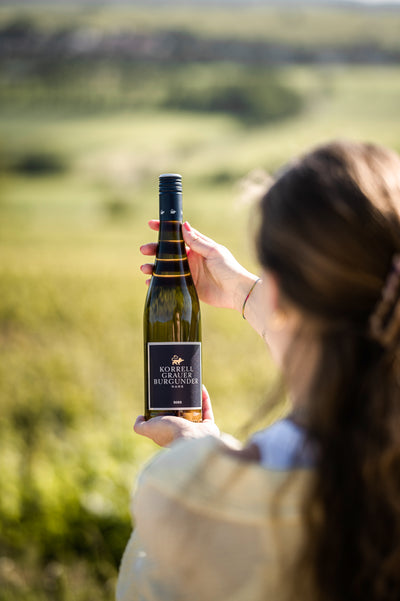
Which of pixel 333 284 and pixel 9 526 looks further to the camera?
pixel 9 526

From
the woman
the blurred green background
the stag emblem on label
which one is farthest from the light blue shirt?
the blurred green background

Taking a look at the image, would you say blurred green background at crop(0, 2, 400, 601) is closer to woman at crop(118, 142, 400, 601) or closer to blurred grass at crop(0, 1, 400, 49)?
blurred grass at crop(0, 1, 400, 49)

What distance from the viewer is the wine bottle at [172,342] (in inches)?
67.2

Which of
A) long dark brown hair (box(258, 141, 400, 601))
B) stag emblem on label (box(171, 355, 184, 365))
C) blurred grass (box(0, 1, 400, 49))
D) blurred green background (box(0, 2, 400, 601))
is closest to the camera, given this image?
long dark brown hair (box(258, 141, 400, 601))

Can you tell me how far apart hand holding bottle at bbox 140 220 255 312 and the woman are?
0.87 metres

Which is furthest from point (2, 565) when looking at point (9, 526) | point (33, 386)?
point (33, 386)

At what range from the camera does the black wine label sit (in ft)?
5.58

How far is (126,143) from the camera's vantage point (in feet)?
69.3

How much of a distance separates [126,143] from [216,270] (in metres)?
20.1

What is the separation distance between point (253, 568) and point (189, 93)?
2219 centimetres

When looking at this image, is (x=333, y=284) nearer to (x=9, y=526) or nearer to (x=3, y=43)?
(x=9, y=526)

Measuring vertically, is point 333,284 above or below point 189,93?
below

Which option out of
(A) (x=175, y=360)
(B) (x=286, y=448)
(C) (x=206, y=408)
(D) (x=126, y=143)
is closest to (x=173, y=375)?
(A) (x=175, y=360)

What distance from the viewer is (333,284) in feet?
3.21
